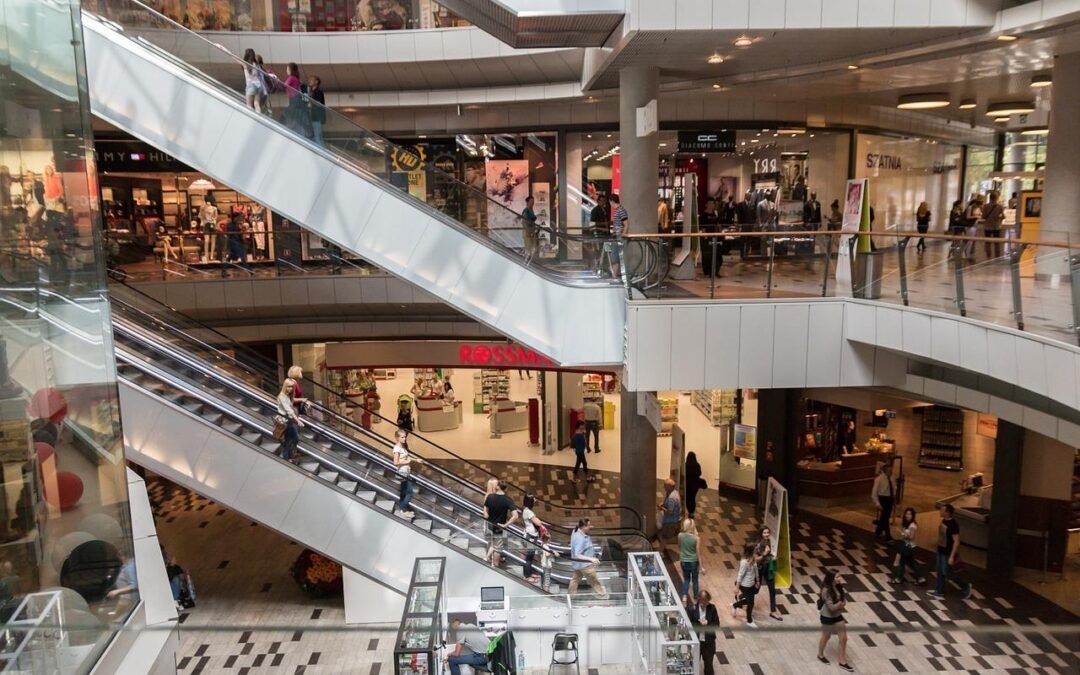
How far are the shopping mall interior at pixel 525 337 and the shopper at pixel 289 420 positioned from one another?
6cm

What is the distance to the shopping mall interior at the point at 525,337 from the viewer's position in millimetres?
3592

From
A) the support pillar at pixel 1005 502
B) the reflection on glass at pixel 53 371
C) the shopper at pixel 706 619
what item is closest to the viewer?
the reflection on glass at pixel 53 371

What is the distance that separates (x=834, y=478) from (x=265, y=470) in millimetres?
10208

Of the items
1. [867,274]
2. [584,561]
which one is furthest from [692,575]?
[867,274]

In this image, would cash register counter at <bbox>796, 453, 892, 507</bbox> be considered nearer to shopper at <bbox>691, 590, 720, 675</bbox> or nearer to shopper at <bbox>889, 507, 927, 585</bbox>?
shopper at <bbox>889, 507, 927, 585</bbox>

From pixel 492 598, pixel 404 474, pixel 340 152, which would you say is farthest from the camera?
pixel 404 474

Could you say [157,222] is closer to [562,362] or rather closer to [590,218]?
[590,218]

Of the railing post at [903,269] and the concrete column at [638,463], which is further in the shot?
the concrete column at [638,463]

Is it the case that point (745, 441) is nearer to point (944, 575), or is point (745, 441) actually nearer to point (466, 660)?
point (944, 575)

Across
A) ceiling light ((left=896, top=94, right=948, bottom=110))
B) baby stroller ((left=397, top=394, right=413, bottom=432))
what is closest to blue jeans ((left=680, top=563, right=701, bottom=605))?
baby stroller ((left=397, top=394, right=413, bottom=432))

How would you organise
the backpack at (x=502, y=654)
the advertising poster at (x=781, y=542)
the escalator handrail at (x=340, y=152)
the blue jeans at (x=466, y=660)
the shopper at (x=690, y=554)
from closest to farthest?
the backpack at (x=502, y=654) → the blue jeans at (x=466, y=660) → the escalator handrail at (x=340, y=152) → the shopper at (x=690, y=554) → the advertising poster at (x=781, y=542)

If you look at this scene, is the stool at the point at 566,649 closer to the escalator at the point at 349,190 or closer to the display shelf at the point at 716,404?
the escalator at the point at 349,190

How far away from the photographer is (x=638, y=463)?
43.2 ft

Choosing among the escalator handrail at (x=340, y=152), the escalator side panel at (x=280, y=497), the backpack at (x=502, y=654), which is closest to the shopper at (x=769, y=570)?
the escalator side panel at (x=280, y=497)
